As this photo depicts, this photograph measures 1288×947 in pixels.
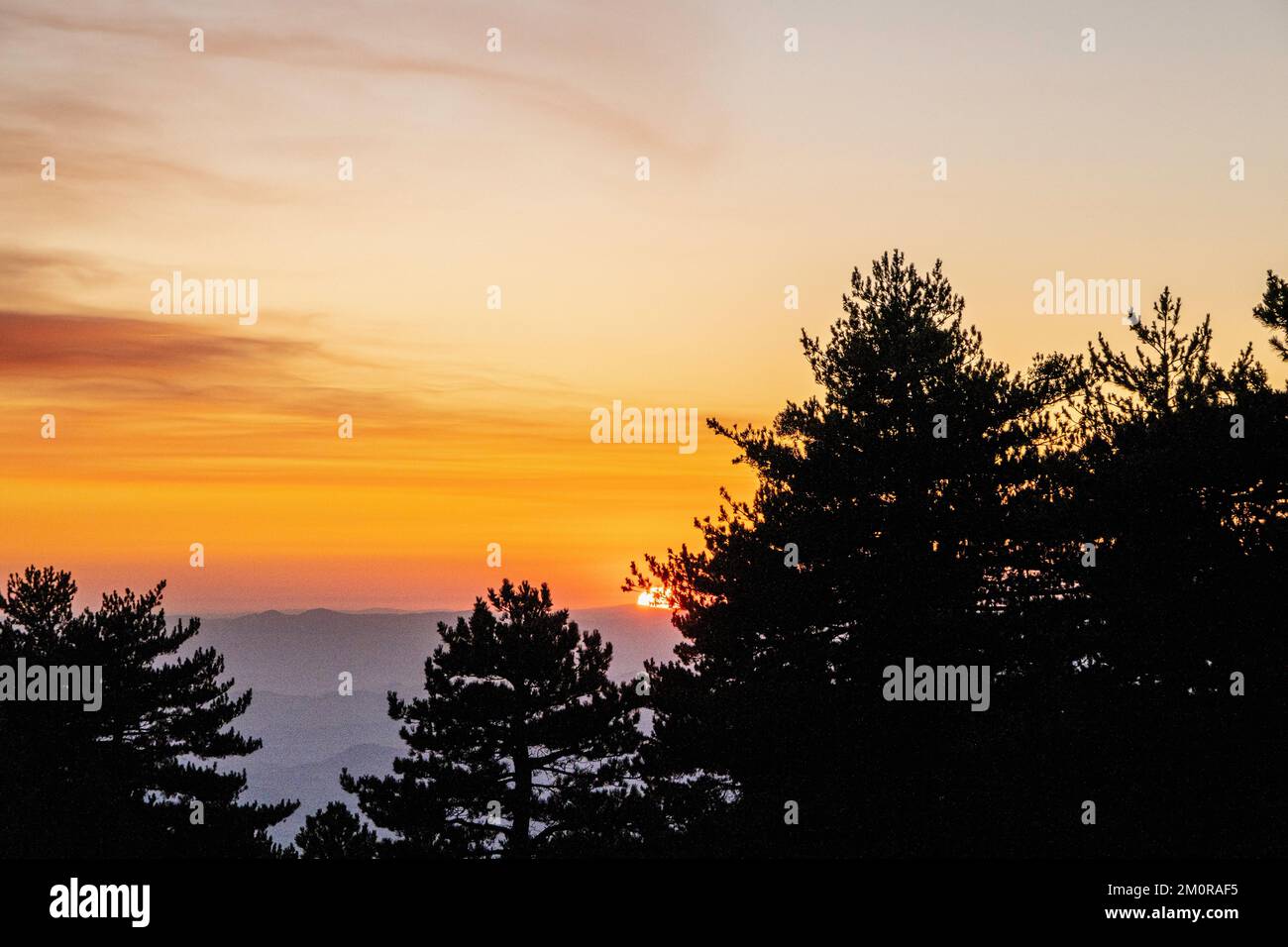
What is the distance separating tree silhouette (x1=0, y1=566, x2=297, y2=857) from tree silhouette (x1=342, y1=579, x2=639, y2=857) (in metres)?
3.60

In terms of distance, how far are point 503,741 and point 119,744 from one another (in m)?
10.0

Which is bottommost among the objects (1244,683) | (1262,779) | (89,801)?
(89,801)

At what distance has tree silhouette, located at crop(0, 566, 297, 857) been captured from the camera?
953 inches

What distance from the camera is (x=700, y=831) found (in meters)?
20.6

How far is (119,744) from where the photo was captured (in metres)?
26.3

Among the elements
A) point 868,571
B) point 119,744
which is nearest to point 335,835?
point 119,744

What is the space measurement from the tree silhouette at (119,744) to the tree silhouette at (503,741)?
3.60 metres
